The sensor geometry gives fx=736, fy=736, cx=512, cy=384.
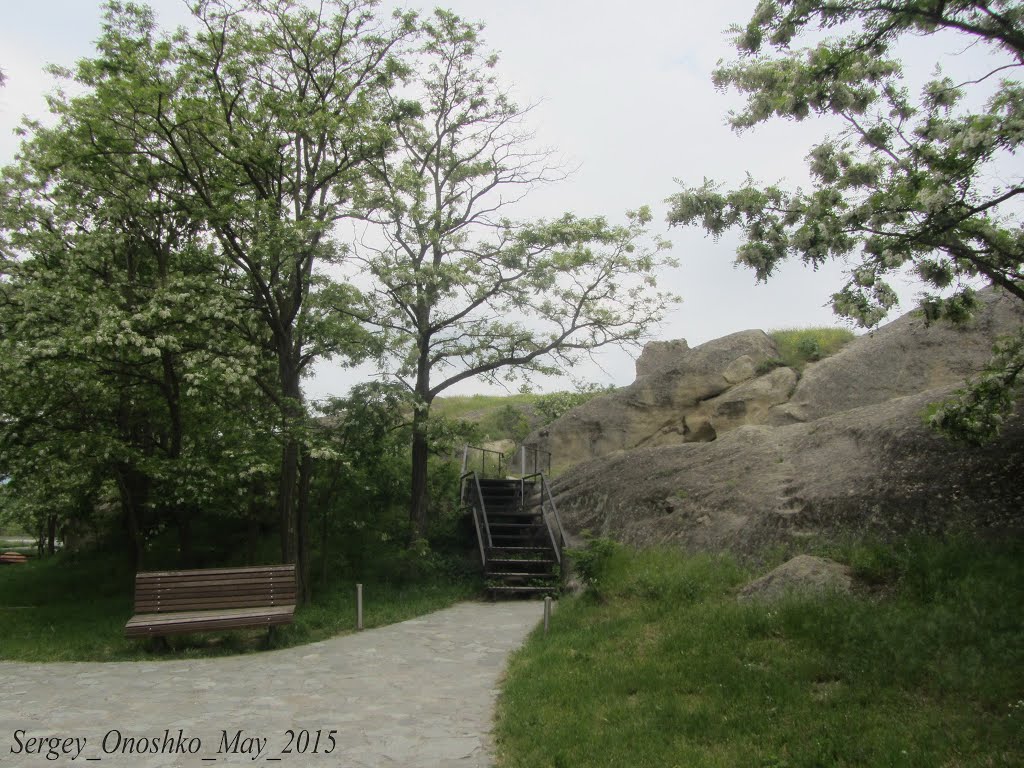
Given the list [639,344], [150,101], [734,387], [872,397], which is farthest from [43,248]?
[872,397]

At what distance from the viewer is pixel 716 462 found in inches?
549

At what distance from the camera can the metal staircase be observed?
50.9ft

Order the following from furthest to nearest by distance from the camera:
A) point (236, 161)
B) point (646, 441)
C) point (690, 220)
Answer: point (646, 441)
point (236, 161)
point (690, 220)

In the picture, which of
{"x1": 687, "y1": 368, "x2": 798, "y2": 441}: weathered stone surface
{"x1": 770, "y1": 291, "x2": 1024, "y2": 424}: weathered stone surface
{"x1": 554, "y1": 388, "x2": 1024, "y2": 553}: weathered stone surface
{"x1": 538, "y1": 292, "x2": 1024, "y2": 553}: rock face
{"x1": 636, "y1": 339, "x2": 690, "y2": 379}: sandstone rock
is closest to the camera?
{"x1": 554, "y1": 388, "x2": 1024, "y2": 553}: weathered stone surface

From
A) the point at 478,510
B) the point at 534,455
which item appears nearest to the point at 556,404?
the point at 534,455

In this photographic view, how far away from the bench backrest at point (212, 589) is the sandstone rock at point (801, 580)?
274 inches

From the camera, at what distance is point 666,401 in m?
18.9

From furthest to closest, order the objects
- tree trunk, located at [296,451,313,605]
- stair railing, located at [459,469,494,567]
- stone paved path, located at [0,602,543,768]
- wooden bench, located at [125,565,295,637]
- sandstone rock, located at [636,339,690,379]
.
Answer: sandstone rock, located at [636,339,690,379]
stair railing, located at [459,469,494,567]
tree trunk, located at [296,451,313,605]
wooden bench, located at [125,565,295,637]
stone paved path, located at [0,602,543,768]

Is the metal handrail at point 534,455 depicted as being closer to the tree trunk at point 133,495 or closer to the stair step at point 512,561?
the stair step at point 512,561

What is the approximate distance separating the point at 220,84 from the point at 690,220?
9112 millimetres

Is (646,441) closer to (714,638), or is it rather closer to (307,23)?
(714,638)

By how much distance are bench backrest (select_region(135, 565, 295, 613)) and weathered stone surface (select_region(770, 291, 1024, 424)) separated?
35.0 ft

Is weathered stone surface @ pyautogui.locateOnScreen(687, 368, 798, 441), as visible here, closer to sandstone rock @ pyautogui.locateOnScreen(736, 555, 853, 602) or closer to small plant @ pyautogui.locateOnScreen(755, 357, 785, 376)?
small plant @ pyautogui.locateOnScreen(755, 357, 785, 376)

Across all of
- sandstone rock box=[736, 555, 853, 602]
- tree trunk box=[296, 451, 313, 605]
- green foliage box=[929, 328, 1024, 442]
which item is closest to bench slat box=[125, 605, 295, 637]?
tree trunk box=[296, 451, 313, 605]
